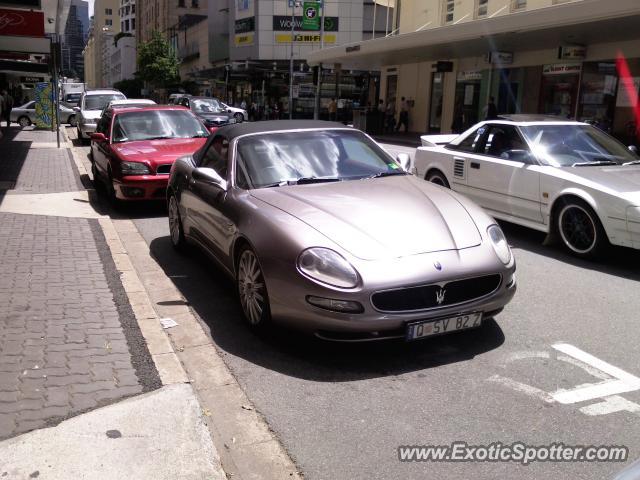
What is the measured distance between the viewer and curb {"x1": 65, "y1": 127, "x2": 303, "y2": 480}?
126 inches

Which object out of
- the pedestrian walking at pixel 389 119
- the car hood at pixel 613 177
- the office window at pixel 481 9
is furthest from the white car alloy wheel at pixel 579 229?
the pedestrian walking at pixel 389 119

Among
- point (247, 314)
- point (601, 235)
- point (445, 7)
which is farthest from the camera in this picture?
point (445, 7)

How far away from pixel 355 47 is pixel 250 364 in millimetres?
28448

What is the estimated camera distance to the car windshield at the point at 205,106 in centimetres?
2662

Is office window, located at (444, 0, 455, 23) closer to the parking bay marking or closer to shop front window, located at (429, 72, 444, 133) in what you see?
shop front window, located at (429, 72, 444, 133)

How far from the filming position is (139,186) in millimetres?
9438

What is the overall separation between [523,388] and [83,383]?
270 cm

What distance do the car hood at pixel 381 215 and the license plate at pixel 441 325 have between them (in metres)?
0.46

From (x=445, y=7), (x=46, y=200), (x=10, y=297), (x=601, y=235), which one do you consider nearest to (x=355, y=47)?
(x=445, y=7)

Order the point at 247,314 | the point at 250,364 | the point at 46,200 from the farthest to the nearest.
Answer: the point at 46,200 → the point at 247,314 → the point at 250,364

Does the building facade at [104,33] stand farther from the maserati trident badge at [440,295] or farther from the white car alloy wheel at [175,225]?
the maserati trident badge at [440,295]

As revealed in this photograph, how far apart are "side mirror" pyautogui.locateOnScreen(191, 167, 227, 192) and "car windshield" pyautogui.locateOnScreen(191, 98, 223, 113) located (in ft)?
69.9

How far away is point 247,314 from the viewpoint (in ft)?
15.9

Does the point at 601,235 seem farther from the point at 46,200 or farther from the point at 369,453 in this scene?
the point at 46,200
